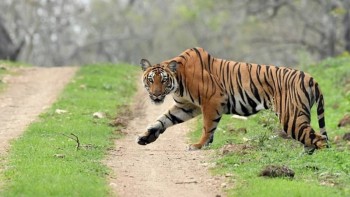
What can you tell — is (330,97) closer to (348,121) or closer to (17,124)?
(348,121)

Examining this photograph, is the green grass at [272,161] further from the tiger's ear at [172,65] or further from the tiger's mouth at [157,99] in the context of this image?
the tiger's ear at [172,65]

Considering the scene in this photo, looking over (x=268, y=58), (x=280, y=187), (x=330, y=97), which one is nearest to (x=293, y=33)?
(x=268, y=58)

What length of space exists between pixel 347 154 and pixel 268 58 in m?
47.5

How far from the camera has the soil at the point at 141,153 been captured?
392 inches

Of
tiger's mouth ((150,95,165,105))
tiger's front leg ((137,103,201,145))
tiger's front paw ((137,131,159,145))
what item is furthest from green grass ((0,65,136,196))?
tiger's mouth ((150,95,165,105))

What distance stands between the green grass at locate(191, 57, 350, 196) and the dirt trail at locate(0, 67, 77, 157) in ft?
11.2

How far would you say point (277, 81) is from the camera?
40.9 feet

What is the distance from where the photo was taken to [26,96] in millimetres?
19203

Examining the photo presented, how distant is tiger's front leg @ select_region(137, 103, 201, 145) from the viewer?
508 inches

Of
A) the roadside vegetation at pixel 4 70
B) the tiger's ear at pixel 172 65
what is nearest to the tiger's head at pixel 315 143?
the tiger's ear at pixel 172 65

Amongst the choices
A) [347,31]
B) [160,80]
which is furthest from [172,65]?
[347,31]

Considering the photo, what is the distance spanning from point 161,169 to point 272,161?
162 cm

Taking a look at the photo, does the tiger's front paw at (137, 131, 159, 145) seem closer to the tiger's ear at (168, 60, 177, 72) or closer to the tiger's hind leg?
the tiger's hind leg

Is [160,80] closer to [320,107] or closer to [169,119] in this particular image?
[169,119]
